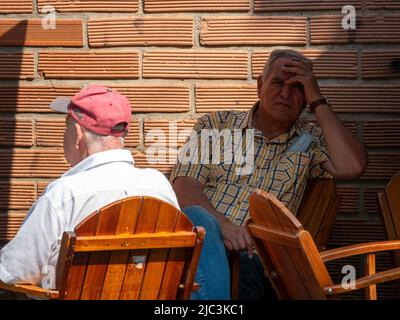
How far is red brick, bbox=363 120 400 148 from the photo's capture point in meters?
4.90

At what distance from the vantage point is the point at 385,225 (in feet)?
13.3

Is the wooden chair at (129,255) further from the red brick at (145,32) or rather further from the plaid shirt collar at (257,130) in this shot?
the red brick at (145,32)

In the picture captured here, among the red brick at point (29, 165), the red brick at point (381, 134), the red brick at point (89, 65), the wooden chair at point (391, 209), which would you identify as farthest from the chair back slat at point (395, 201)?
the red brick at point (29, 165)

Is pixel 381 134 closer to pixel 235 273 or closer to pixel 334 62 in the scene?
pixel 334 62

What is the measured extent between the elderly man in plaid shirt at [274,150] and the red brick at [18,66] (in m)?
0.97

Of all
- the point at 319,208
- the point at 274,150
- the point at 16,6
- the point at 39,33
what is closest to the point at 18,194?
the point at 39,33

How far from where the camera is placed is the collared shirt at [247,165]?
175 inches

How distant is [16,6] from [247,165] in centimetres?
147

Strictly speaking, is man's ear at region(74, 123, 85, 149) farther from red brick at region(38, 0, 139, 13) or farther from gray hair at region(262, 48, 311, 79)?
red brick at region(38, 0, 139, 13)

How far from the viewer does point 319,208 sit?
14.4ft

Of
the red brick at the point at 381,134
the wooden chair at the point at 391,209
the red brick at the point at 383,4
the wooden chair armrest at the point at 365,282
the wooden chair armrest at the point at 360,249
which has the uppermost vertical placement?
the red brick at the point at 383,4

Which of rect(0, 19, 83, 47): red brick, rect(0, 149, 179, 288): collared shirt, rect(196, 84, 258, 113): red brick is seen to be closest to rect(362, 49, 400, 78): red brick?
rect(196, 84, 258, 113): red brick

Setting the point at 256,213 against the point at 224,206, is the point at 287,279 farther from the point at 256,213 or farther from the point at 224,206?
the point at 224,206

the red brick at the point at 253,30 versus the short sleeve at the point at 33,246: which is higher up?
the red brick at the point at 253,30
